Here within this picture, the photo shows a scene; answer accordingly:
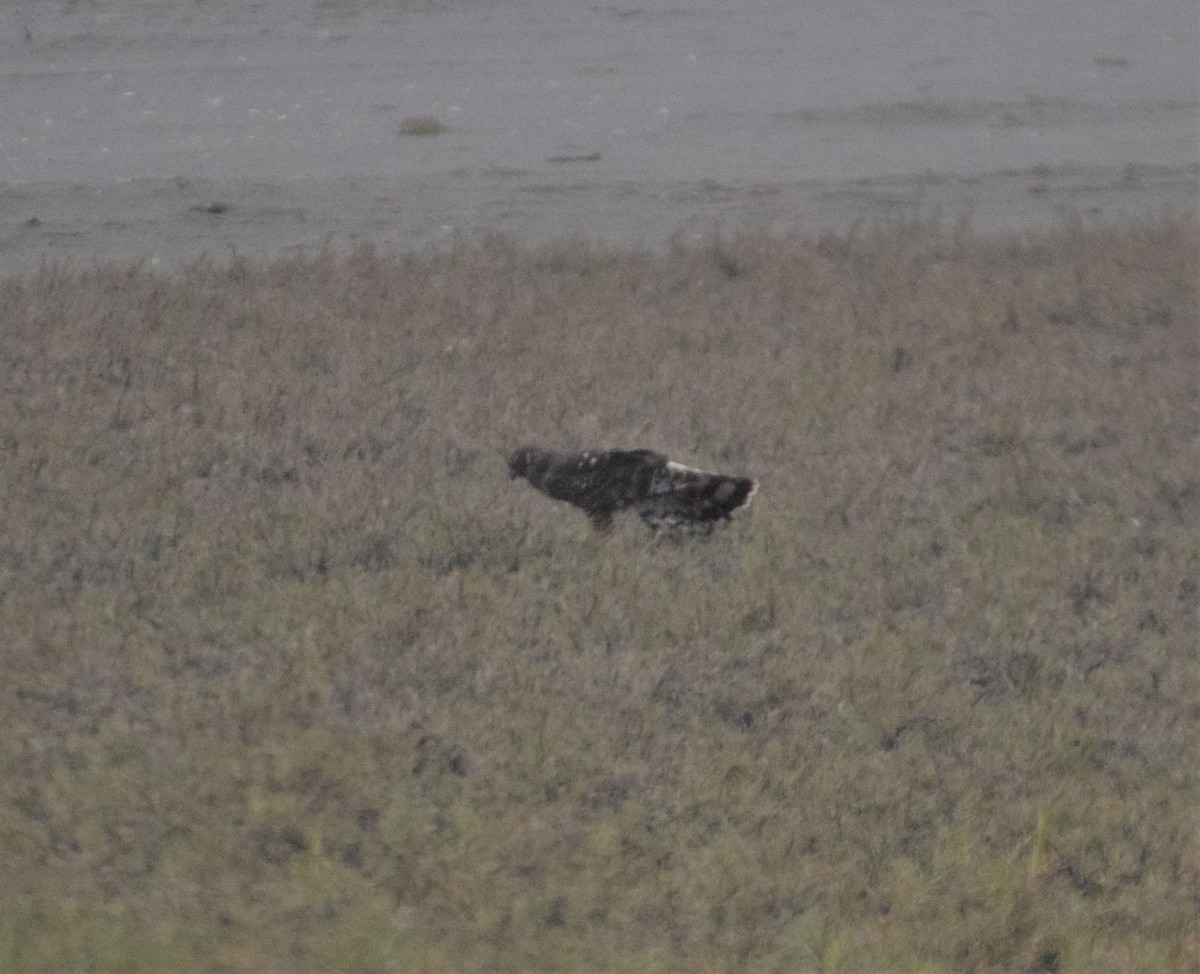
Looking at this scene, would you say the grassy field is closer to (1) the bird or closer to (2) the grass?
(1) the bird

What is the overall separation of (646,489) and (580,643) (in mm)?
1070

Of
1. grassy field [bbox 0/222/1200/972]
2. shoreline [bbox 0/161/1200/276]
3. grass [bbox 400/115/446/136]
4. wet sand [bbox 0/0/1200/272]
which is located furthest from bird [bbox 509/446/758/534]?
grass [bbox 400/115/446/136]

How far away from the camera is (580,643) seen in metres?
5.68

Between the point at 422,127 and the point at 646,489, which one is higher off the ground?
the point at 422,127

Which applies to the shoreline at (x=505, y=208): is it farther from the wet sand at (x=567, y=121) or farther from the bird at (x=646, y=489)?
the bird at (x=646, y=489)

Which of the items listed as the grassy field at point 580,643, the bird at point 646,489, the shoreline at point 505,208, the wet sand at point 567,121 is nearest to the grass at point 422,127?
the wet sand at point 567,121

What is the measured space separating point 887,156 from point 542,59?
5112 millimetres

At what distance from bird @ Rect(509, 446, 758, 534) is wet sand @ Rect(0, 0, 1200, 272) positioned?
4614 mm

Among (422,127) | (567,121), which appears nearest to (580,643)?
(422,127)

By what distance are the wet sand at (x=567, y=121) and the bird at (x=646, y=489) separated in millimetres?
4614

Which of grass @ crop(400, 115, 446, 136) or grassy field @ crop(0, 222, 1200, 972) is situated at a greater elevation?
grass @ crop(400, 115, 446, 136)

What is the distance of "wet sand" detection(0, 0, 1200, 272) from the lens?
1312 cm

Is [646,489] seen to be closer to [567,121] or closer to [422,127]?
[422,127]

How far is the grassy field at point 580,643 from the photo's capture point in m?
4.24
